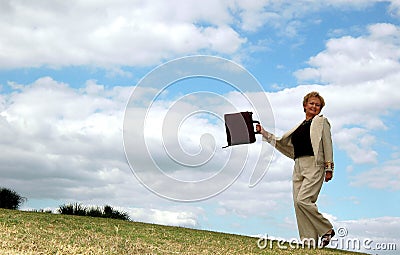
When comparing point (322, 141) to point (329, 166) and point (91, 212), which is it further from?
point (91, 212)

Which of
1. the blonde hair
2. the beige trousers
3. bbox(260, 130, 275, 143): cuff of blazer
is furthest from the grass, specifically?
the blonde hair

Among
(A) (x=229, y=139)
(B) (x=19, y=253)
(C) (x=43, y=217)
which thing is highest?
(A) (x=229, y=139)

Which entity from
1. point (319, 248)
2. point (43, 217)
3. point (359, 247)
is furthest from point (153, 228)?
point (359, 247)

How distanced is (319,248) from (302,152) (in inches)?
62.6

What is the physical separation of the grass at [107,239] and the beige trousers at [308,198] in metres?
0.48


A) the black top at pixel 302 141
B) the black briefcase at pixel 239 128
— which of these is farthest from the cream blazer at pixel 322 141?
the black briefcase at pixel 239 128

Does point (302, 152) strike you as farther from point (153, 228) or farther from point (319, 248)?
point (153, 228)

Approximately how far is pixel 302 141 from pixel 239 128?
3.53 ft

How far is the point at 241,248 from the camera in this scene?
8.05 meters

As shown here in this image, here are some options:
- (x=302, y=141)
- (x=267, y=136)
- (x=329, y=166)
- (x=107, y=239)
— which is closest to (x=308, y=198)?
(x=329, y=166)

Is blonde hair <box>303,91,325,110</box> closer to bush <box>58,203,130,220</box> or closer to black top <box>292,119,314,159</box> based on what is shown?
black top <box>292,119,314,159</box>

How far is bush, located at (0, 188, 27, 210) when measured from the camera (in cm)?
1307

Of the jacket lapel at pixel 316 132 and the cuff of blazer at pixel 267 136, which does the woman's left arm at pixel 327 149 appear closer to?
the jacket lapel at pixel 316 132

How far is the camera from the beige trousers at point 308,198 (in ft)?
29.6
